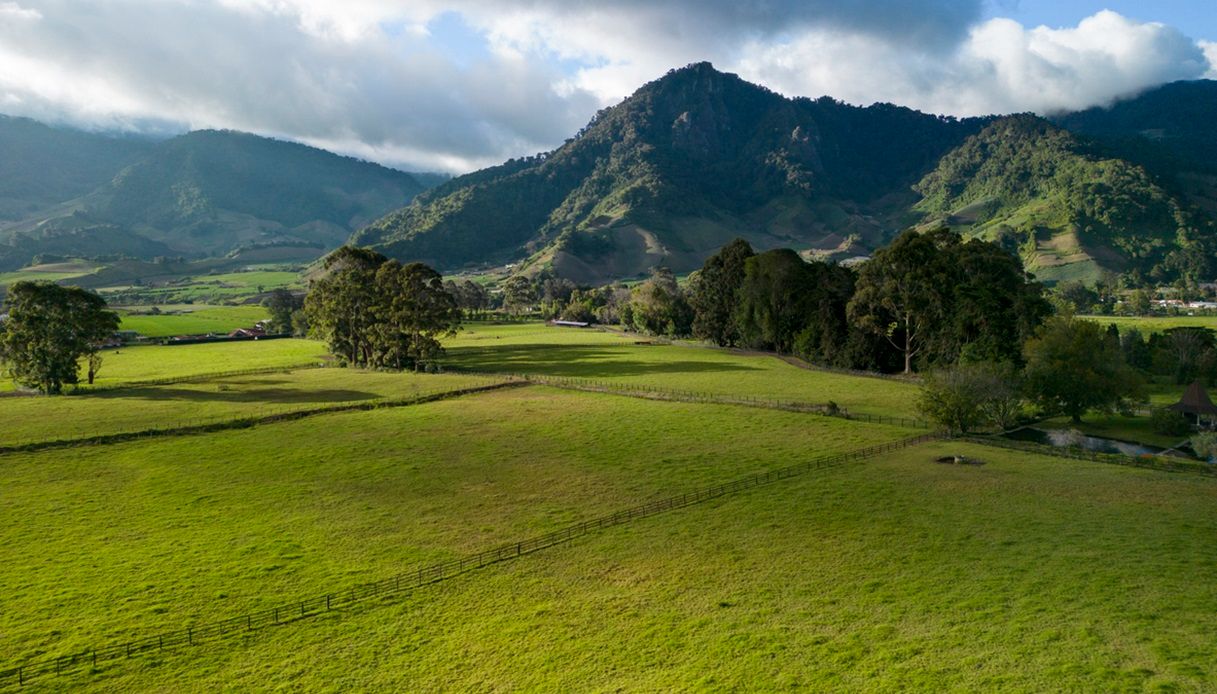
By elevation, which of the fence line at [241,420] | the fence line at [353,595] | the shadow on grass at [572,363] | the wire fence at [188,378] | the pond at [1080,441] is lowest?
the fence line at [353,595]

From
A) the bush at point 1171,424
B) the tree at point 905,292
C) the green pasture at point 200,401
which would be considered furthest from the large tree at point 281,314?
the bush at point 1171,424

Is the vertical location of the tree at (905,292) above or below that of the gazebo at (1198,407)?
above

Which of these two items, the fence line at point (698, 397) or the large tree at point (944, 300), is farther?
the large tree at point (944, 300)

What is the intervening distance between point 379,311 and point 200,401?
99.1 feet

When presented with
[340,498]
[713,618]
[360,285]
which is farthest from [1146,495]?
[360,285]

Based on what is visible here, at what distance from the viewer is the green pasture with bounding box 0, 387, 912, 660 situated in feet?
99.9

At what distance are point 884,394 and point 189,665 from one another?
233 feet

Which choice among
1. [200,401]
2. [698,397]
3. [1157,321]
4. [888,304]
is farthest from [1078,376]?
[1157,321]

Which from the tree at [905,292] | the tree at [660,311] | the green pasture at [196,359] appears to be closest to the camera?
the tree at [905,292]

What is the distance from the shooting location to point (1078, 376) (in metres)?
64.4

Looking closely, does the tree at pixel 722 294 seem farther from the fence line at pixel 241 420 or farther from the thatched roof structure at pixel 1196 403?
the thatched roof structure at pixel 1196 403

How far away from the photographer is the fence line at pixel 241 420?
2121 inches

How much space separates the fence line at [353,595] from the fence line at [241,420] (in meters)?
36.9

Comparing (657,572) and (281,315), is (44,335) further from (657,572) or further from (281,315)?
(281,315)
